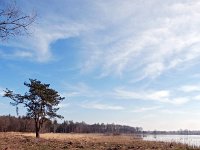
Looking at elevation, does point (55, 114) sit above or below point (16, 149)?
above

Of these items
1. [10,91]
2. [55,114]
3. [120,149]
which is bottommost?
[120,149]

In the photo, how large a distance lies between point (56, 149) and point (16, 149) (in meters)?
3.22

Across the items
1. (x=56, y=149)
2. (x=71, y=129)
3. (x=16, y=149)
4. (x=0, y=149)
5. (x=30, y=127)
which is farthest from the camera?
(x=71, y=129)

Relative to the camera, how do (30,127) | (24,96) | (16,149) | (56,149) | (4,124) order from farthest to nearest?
(30,127)
(4,124)
(24,96)
(56,149)
(16,149)

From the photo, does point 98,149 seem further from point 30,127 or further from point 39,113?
point 30,127

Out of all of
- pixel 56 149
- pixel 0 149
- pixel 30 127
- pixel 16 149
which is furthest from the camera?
pixel 30 127

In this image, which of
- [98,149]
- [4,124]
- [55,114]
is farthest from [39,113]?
[4,124]

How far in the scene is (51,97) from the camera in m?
57.5

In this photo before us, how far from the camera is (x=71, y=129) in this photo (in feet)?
618

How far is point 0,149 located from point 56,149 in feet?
16.0

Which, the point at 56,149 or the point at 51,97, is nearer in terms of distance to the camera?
the point at 56,149

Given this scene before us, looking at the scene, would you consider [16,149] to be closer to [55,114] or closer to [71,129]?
[55,114]

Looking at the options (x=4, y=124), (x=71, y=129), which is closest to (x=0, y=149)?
(x=4, y=124)

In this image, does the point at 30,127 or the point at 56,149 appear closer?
the point at 56,149
